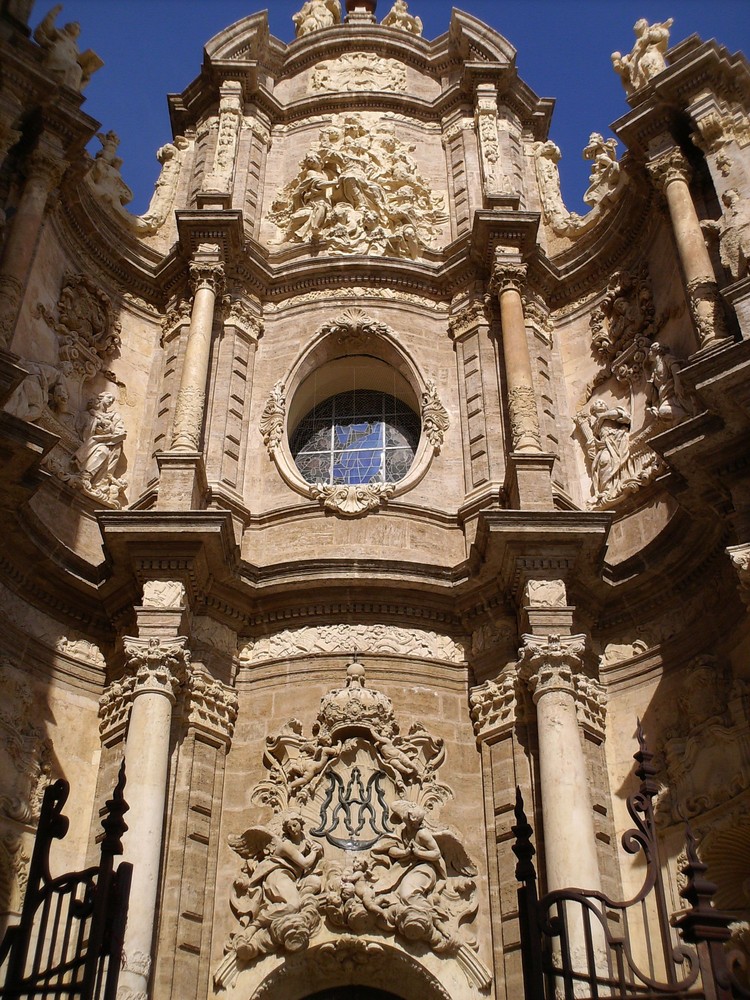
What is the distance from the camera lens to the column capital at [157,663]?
10094 millimetres

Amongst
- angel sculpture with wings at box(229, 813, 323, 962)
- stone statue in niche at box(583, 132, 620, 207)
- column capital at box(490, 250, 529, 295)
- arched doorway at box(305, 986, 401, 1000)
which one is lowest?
arched doorway at box(305, 986, 401, 1000)

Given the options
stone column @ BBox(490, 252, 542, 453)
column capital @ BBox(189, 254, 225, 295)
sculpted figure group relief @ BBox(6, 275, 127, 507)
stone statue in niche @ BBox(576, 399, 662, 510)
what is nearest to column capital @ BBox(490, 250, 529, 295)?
stone column @ BBox(490, 252, 542, 453)

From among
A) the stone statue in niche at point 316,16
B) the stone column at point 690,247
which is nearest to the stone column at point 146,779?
the stone column at point 690,247

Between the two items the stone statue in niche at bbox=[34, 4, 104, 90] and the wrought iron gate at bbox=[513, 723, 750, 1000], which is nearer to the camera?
the wrought iron gate at bbox=[513, 723, 750, 1000]

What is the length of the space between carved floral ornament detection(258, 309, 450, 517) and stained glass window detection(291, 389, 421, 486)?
444mm

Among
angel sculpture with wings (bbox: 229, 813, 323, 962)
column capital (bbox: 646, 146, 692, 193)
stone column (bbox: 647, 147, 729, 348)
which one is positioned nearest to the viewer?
angel sculpture with wings (bbox: 229, 813, 323, 962)

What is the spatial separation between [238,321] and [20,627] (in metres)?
5.19

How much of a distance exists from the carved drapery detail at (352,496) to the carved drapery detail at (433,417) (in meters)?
1.06

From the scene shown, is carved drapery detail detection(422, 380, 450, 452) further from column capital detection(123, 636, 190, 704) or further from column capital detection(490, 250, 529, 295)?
column capital detection(123, 636, 190, 704)

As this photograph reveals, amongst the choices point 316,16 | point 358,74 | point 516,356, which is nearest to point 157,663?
point 516,356

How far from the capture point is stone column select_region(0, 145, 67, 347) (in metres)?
11.6

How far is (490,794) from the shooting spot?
34.2 ft

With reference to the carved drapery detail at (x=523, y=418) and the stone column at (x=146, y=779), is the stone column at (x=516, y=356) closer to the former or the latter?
the carved drapery detail at (x=523, y=418)

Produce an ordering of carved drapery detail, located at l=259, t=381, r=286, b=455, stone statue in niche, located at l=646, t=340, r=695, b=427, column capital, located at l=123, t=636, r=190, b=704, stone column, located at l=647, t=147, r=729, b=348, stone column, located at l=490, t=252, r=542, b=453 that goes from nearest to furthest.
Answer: column capital, located at l=123, t=636, r=190, b=704, stone column, located at l=647, t=147, r=729, b=348, stone statue in niche, located at l=646, t=340, r=695, b=427, stone column, located at l=490, t=252, r=542, b=453, carved drapery detail, located at l=259, t=381, r=286, b=455
